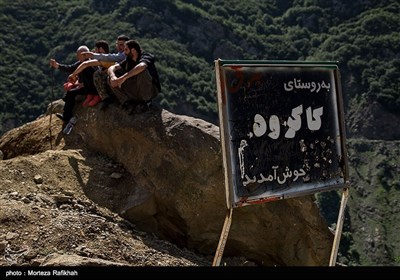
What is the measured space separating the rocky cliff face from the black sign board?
A: 4.87ft

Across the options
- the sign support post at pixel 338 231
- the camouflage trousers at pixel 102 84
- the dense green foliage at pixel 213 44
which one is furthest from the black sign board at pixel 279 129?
the dense green foliage at pixel 213 44

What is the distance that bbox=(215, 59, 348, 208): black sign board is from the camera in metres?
4.62

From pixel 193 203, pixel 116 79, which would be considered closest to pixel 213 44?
pixel 116 79

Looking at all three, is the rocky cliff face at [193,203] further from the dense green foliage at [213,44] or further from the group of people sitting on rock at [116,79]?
the dense green foliage at [213,44]

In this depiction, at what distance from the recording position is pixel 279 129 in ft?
16.2

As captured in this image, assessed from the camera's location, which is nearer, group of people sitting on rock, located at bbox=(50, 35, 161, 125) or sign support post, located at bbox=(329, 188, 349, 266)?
sign support post, located at bbox=(329, 188, 349, 266)

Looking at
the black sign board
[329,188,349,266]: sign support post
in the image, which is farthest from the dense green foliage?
the black sign board

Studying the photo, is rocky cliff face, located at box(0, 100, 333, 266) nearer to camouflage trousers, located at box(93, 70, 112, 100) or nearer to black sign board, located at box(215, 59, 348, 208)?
camouflage trousers, located at box(93, 70, 112, 100)

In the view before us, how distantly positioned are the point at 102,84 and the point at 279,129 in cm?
294

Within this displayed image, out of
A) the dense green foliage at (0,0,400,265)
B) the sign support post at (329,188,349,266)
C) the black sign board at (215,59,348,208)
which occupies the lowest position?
the dense green foliage at (0,0,400,265)

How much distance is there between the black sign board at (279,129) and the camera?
4625mm

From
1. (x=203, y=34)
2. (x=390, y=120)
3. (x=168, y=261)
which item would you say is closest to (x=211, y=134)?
(x=168, y=261)

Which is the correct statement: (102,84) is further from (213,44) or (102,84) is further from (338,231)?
(213,44)
